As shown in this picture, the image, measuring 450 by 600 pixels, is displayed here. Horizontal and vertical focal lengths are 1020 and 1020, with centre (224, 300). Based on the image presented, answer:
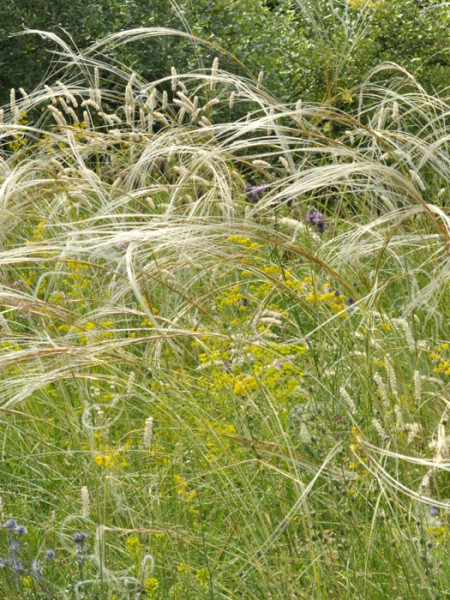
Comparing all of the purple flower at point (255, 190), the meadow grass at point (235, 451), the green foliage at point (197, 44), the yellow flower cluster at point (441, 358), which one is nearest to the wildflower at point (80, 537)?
the meadow grass at point (235, 451)

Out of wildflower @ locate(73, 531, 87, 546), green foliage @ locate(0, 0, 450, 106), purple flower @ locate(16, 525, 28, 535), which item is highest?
wildflower @ locate(73, 531, 87, 546)

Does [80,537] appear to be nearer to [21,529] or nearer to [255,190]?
[21,529]


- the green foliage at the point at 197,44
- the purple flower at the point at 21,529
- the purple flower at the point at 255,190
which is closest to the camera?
the purple flower at the point at 21,529

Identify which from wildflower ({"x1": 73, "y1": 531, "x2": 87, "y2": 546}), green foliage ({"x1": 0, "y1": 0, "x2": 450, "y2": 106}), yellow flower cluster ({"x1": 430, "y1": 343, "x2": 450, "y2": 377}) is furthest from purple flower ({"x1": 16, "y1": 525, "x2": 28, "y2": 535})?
green foliage ({"x1": 0, "y1": 0, "x2": 450, "y2": 106})

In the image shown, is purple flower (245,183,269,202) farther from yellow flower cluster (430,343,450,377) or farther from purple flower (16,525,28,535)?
purple flower (16,525,28,535)

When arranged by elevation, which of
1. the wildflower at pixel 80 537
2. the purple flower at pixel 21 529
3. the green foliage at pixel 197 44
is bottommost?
the green foliage at pixel 197 44

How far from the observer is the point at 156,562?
2.20 m

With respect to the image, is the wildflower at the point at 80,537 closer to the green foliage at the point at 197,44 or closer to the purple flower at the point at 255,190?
the purple flower at the point at 255,190

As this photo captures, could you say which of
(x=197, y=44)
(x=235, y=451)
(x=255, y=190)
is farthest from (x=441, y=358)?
(x=197, y=44)

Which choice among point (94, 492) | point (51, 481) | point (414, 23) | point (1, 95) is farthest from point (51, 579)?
point (414, 23)

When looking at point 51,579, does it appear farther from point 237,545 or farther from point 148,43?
point 148,43

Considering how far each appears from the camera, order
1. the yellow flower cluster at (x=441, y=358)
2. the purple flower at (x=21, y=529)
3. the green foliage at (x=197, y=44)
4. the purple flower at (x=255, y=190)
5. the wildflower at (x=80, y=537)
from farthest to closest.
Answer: the green foliage at (x=197, y=44) < the purple flower at (x=255, y=190) < the yellow flower cluster at (x=441, y=358) < the purple flower at (x=21, y=529) < the wildflower at (x=80, y=537)

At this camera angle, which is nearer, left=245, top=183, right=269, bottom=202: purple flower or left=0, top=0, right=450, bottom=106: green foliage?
left=245, top=183, right=269, bottom=202: purple flower

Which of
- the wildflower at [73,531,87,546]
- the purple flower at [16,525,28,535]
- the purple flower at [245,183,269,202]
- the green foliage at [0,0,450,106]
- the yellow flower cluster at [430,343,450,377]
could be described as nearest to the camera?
the wildflower at [73,531,87,546]
